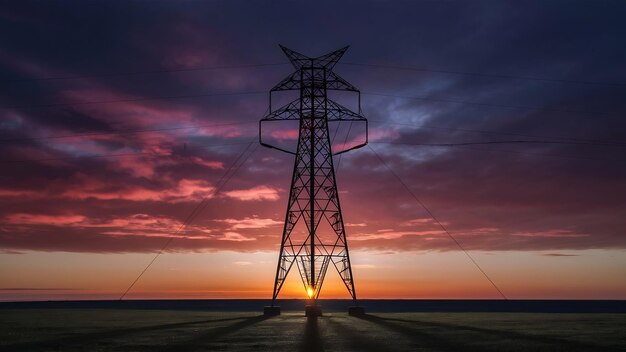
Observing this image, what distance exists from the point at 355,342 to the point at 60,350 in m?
15.5

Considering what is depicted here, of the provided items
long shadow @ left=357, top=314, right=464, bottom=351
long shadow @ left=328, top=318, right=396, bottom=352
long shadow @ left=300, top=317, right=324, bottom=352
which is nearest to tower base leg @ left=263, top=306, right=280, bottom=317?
long shadow @ left=300, top=317, right=324, bottom=352

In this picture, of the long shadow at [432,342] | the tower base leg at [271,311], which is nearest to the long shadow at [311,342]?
the long shadow at [432,342]

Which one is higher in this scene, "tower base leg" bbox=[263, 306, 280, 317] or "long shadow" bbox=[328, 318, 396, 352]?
"tower base leg" bbox=[263, 306, 280, 317]

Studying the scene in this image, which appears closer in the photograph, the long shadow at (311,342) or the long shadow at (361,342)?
the long shadow at (311,342)

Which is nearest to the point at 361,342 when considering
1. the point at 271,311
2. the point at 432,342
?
the point at 432,342

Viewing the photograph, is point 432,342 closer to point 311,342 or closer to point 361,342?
point 361,342

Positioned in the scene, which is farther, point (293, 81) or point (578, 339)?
point (293, 81)

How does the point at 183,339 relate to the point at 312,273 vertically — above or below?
below

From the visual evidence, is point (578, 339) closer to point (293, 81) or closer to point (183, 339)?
point (183, 339)

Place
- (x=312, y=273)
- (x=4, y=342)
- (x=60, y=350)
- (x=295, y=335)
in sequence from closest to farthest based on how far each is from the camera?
(x=60, y=350)
(x=4, y=342)
(x=295, y=335)
(x=312, y=273)

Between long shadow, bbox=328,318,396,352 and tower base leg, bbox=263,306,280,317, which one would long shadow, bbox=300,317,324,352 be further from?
tower base leg, bbox=263,306,280,317

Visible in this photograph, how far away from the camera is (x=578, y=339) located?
117 ft

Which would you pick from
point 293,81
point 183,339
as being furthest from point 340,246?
point 183,339

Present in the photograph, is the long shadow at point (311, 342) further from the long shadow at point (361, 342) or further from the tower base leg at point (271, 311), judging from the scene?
the tower base leg at point (271, 311)
